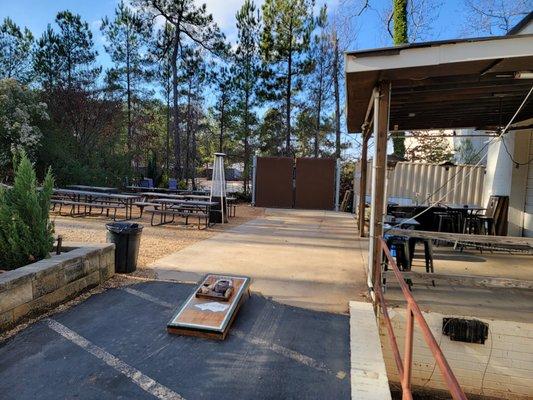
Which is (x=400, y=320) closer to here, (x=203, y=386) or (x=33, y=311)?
(x=203, y=386)

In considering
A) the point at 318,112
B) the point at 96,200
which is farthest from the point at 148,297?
the point at 318,112

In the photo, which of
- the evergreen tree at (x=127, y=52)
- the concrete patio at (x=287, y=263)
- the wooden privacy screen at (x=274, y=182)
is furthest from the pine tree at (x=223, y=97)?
the concrete patio at (x=287, y=263)

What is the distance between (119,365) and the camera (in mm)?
2736

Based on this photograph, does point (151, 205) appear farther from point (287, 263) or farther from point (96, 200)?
point (287, 263)

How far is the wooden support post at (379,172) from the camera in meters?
4.23

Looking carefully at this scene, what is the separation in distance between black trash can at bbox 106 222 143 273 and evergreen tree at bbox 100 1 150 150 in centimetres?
1766

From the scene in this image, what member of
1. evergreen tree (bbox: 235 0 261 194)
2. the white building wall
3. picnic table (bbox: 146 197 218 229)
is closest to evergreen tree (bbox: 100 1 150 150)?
evergreen tree (bbox: 235 0 261 194)

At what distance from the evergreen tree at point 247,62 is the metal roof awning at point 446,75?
14.3 m

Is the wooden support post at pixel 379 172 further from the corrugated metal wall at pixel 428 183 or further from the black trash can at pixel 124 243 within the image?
the corrugated metal wall at pixel 428 183

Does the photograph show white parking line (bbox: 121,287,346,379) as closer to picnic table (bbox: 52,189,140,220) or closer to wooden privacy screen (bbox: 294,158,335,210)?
picnic table (bbox: 52,189,140,220)

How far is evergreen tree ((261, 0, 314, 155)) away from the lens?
750 inches

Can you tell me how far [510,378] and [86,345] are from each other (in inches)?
148

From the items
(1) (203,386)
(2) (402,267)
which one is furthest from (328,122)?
(1) (203,386)

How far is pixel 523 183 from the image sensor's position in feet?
24.7
